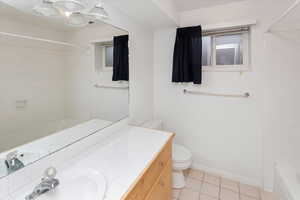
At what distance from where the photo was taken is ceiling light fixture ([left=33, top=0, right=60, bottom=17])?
0.90 metres

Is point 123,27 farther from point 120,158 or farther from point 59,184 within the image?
point 59,184

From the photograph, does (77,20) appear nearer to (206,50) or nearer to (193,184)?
(206,50)

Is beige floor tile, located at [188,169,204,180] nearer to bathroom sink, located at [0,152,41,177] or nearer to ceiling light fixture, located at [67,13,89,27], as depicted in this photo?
bathroom sink, located at [0,152,41,177]

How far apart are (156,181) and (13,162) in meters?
0.86

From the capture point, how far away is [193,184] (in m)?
1.90

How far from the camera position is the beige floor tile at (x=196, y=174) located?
2.03 metres

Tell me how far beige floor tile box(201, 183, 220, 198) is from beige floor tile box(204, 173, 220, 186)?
0.23 feet

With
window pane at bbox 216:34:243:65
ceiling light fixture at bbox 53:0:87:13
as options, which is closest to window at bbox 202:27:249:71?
window pane at bbox 216:34:243:65

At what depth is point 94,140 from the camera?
1.30 m

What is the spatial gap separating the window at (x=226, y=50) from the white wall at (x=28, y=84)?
1.68 metres

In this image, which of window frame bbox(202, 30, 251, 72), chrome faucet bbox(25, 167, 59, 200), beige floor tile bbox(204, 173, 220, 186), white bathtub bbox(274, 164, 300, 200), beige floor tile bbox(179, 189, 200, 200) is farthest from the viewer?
beige floor tile bbox(204, 173, 220, 186)

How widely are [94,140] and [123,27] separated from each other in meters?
1.13

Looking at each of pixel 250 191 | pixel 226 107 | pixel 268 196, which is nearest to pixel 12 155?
pixel 226 107

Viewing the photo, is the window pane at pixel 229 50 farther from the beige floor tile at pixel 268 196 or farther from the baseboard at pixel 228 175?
the beige floor tile at pixel 268 196
